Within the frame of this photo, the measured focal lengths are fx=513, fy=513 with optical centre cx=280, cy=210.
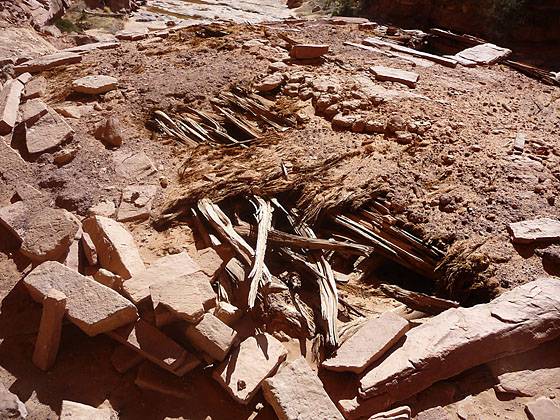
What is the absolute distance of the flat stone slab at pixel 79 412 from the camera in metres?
2.58

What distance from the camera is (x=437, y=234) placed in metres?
3.99

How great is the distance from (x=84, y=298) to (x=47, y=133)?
2.29 metres

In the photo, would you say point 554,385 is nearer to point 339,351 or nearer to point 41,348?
point 339,351

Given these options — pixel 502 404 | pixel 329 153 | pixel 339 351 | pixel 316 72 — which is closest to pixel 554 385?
pixel 502 404

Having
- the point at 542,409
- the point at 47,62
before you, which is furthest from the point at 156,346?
the point at 47,62

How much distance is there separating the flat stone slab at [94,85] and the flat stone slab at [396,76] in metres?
2.98

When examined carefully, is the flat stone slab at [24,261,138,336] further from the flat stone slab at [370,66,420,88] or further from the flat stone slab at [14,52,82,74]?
the flat stone slab at [370,66,420,88]

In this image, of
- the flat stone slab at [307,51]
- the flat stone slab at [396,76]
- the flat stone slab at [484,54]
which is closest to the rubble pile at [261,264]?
the flat stone slab at [396,76]

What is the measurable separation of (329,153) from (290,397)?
8.24 ft

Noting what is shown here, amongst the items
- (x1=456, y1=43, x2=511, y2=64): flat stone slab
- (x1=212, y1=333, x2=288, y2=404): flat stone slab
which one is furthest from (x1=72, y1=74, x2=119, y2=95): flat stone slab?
(x1=456, y1=43, x2=511, y2=64): flat stone slab

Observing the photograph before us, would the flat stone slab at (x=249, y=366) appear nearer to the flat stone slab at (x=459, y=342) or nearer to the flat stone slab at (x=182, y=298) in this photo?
the flat stone slab at (x=182, y=298)

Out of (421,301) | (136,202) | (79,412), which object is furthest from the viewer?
(136,202)

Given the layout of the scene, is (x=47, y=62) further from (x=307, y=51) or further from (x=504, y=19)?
(x=504, y=19)

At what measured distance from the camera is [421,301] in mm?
3639
